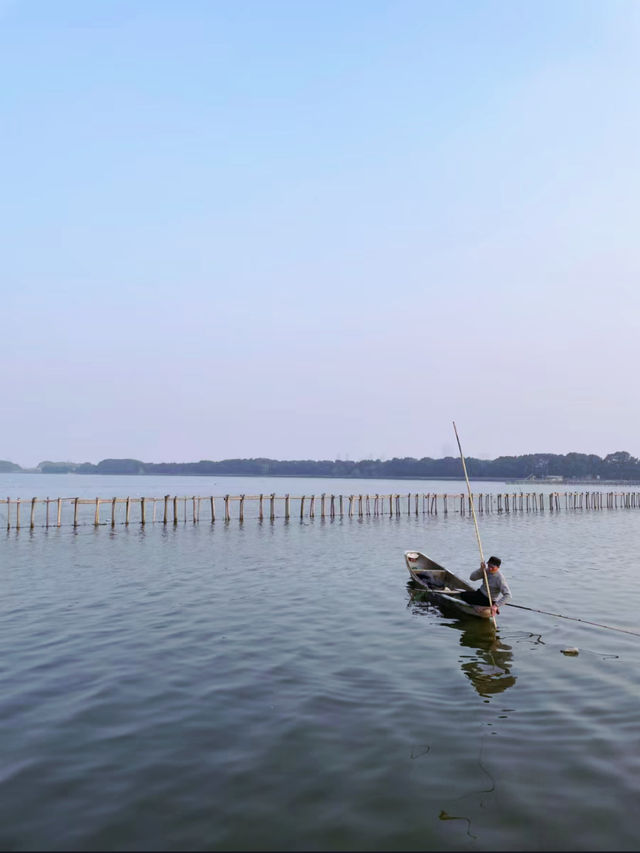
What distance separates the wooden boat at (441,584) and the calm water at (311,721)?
1.43 feet

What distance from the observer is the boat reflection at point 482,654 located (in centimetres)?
1121

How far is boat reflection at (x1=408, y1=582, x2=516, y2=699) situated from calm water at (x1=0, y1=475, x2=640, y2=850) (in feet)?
0.23

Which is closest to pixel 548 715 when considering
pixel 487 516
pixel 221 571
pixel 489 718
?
pixel 489 718

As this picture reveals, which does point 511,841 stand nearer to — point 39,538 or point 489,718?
point 489,718

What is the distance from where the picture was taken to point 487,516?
60406 millimetres

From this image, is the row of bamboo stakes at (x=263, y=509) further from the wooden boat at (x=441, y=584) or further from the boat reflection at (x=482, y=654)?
the boat reflection at (x=482, y=654)

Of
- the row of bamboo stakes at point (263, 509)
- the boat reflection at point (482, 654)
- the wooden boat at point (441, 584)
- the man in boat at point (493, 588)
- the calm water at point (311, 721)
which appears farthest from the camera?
the row of bamboo stakes at point (263, 509)

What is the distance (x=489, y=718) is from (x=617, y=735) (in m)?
1.73

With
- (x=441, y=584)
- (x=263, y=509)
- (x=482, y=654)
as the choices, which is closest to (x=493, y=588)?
(x=482, y=654)

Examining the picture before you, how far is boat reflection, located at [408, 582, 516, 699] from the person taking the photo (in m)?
11.2

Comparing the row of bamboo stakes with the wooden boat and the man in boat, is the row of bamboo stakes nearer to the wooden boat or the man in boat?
the wooden boat

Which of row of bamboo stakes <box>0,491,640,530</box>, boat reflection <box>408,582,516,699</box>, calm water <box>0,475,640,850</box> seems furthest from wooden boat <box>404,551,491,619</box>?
row of bamboo stakes <box>0,491,640,530</box>

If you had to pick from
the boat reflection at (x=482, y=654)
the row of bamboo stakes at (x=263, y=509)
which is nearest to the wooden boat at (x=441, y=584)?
the boat reflection at (x=482, y=654)

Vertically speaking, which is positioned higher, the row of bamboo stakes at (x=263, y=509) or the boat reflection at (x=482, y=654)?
the row of bamboo stakes at (x=263, y=509)
